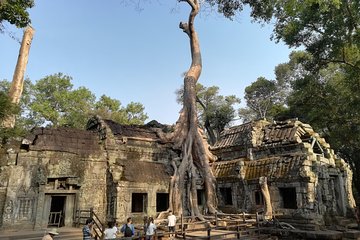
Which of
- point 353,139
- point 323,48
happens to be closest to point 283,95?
point 353,139

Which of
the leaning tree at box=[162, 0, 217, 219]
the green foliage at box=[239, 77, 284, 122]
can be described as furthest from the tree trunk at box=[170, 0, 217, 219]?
the green foliage at box=[239, 77, 284, 122]

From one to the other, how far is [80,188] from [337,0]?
44.2 ft

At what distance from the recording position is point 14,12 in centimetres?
860

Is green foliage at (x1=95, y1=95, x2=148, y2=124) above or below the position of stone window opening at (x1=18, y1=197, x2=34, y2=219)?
above

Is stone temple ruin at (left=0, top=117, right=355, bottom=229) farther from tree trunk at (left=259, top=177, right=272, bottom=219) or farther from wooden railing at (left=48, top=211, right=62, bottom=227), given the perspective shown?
tree trunk at (left=259, top=177, right=272, bottom=219)

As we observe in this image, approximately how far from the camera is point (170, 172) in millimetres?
15664

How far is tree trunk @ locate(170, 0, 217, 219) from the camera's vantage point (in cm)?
1398

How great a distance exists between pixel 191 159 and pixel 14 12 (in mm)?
10536

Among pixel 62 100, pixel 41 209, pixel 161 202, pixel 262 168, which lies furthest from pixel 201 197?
pixel 62 100

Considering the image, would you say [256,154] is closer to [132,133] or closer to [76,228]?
[132,133]

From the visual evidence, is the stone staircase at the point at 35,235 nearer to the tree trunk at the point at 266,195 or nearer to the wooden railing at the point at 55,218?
the wooden railing at the point at 55,218

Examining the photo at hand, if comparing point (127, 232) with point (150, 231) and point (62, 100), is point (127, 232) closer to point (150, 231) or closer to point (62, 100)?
point (150, 231)

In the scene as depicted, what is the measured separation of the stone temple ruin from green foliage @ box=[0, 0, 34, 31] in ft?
19.6

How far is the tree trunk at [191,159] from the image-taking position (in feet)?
45.9
